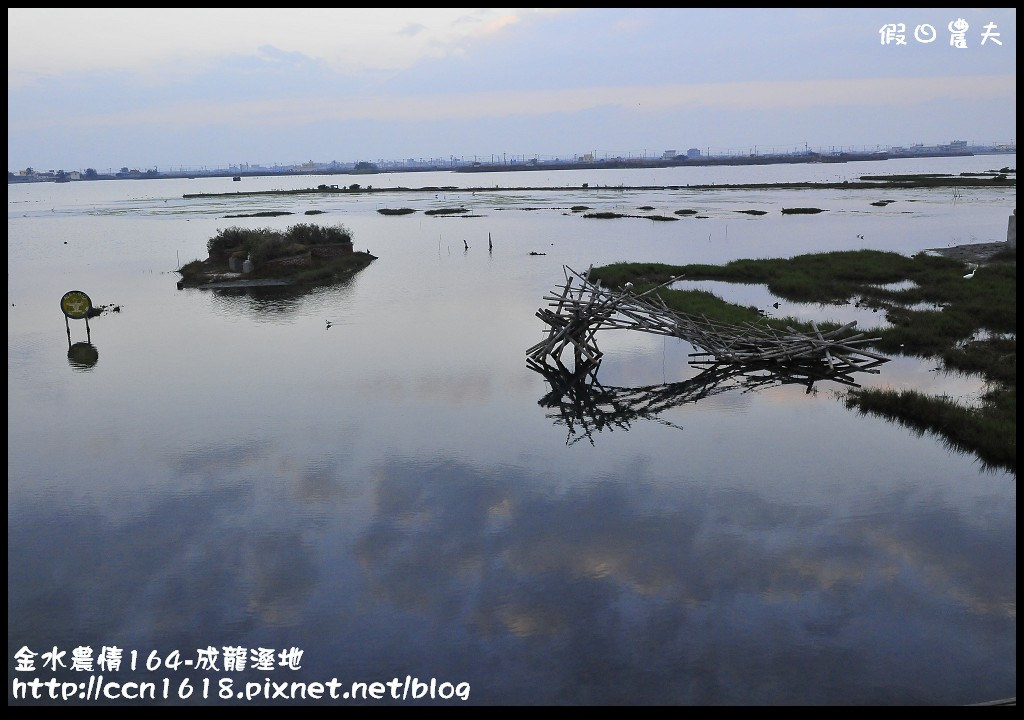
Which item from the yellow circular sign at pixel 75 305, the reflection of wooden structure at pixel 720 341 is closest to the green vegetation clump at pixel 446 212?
the yellow circular sign at pixel 75 305

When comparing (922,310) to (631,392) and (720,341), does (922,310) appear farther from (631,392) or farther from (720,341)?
(631,392)

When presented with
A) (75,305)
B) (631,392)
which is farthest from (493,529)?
(75,305)

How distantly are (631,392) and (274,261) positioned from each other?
90.9ft

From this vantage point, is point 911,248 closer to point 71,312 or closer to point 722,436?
point 722,436

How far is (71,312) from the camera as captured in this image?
24.7m

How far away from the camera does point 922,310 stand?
2770 cm

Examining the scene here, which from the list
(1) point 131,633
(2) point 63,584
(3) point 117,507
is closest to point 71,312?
(3) point 117,507

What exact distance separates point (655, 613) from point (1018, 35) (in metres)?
7.56

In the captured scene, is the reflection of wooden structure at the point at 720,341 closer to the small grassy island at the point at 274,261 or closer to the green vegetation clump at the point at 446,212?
the small grassy island at the point at 274,261

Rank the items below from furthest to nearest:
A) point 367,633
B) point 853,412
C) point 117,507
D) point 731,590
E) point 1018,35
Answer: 1. point 853,412
2. point 117,507
3. point 731,590
4. point 367,633
5. point 1018,35

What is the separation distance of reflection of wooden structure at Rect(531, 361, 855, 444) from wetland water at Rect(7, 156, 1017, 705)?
0.27 m

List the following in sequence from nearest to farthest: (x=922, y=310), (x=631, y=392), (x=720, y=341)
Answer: (x=631, y=392) → (x=720, y=341) → (x=922, y=310)

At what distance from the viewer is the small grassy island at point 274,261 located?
39562mm

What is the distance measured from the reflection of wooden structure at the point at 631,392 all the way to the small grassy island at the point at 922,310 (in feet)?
7.47
